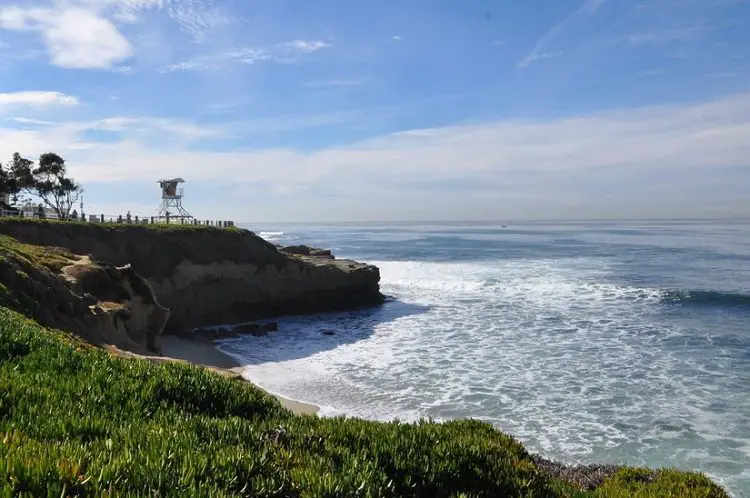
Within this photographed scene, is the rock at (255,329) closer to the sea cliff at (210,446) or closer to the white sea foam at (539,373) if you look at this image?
the white sea foam at (539,373)

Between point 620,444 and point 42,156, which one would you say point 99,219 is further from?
point 620,444

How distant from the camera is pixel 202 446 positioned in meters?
5.42

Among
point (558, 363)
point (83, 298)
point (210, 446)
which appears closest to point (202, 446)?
point (210, 446)

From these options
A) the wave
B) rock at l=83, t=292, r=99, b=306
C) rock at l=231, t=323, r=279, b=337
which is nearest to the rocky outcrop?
rock at l=83, t=292, r=99, b=306

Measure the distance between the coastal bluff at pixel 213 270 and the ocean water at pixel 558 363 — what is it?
2.76 m

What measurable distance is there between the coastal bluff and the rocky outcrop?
8.15m

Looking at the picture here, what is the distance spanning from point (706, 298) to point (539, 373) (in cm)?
2485

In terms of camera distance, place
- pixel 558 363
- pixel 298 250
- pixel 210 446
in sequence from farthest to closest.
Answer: pixel 298 250, pixel 558 363, pixel 210 446

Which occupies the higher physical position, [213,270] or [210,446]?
[210,446]

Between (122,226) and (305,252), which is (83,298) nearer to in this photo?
(122,226)

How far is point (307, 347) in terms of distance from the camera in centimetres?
2994

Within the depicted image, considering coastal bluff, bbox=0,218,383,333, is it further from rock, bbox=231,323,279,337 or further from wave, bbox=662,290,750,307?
wave, bbox=662,290,750,307

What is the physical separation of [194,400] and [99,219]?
37.1 m

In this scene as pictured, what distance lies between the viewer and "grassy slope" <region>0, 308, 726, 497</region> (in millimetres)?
4316
